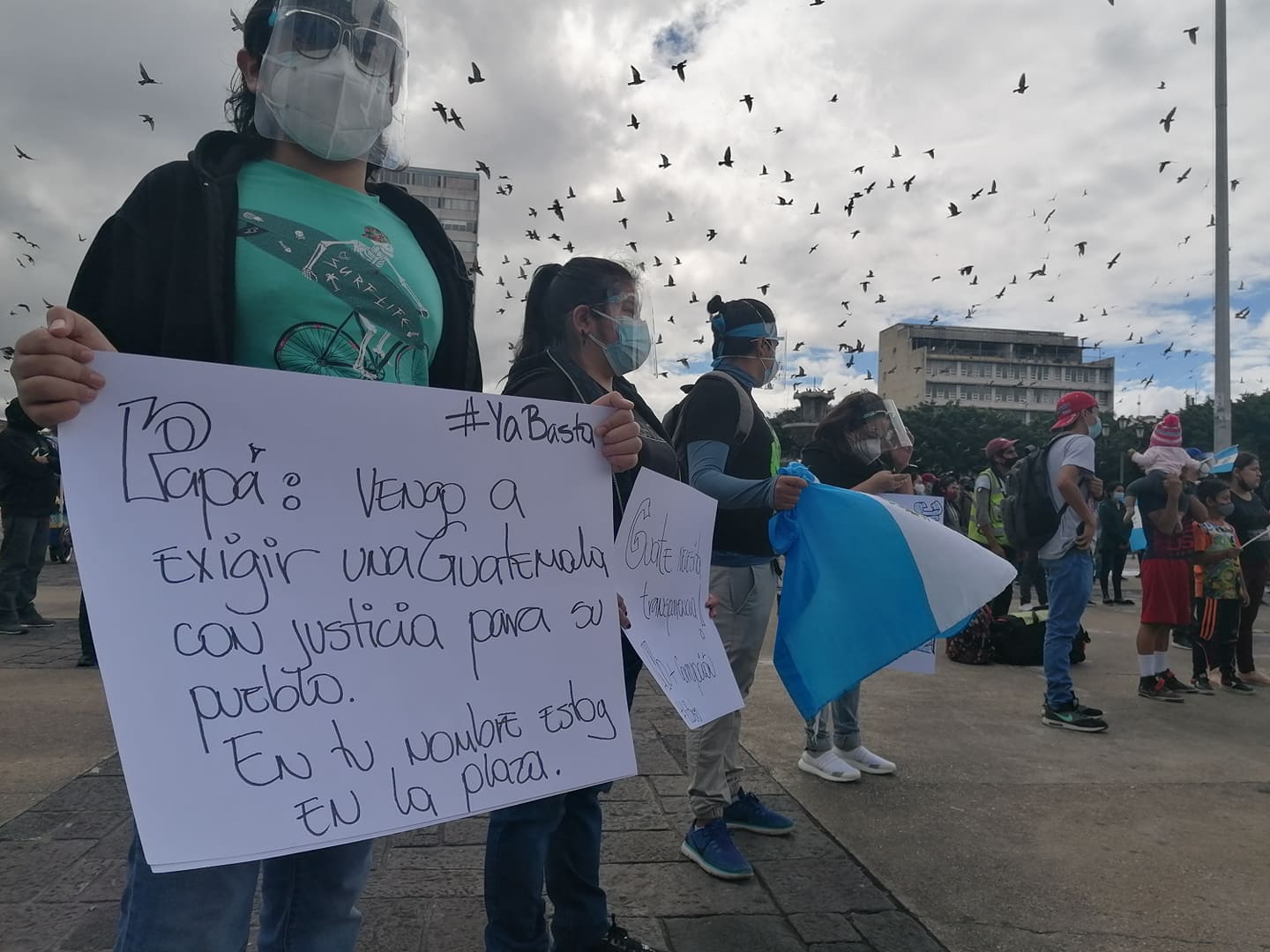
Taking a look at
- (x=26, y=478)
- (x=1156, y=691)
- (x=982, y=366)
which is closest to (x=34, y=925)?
(x=26, y=478)

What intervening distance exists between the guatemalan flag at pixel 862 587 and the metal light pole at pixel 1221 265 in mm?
12050

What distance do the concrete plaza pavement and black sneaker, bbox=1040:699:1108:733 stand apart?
128 millimetres

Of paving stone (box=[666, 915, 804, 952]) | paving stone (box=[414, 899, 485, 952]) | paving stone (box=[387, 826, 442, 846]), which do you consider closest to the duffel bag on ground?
paving stone (box=[666, 915, 804, 952])

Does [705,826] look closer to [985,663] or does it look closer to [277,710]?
[277,710]

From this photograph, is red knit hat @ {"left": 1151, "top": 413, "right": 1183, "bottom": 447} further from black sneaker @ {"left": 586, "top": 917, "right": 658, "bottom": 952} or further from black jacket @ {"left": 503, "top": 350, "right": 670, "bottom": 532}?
black sneaker @ {"left": 586, "top": 917, "right": 658, "bottom": 952}

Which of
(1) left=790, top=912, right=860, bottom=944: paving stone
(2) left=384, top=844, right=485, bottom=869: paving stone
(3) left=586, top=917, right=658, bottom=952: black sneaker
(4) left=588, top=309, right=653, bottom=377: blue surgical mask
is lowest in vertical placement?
(2) left=384, top=844, right=485, bottom=869: paving stone

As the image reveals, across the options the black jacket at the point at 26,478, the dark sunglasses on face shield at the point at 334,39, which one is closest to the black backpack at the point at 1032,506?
the dark sunglasses on face shield at the point at 334,39

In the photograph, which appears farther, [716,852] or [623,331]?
[716,852]

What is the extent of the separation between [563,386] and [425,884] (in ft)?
5.34

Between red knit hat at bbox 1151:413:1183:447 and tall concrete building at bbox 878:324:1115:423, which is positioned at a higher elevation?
tall concrete building at bbox 878:324:1115:423

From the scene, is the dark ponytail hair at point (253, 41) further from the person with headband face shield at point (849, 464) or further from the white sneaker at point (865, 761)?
the white sneaker at point (865, 761)

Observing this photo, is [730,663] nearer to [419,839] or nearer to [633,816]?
[633,816]

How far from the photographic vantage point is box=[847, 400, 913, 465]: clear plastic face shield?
3688mm

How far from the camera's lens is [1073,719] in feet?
15.5
